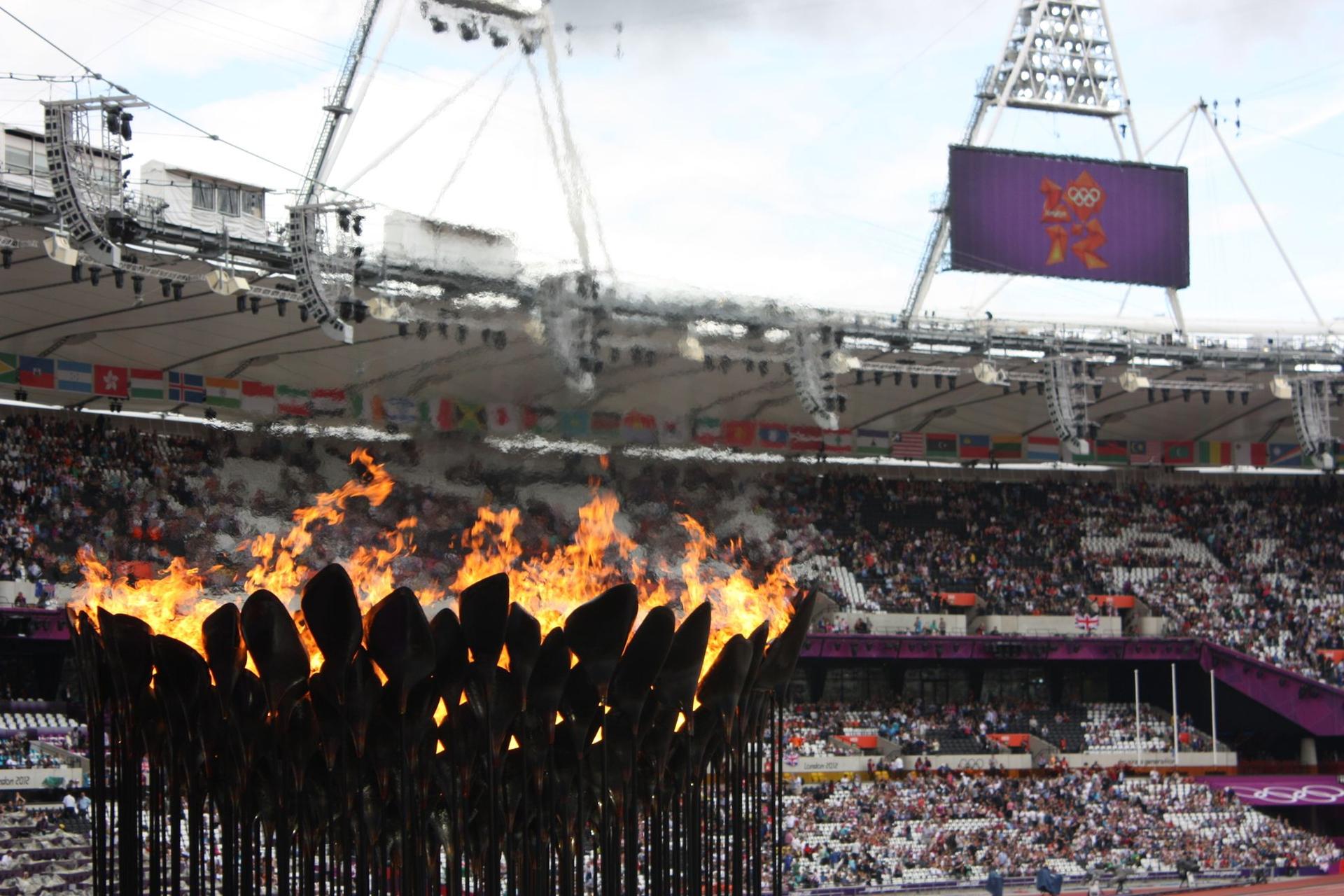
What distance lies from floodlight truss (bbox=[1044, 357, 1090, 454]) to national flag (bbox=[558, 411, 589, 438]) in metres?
15.3

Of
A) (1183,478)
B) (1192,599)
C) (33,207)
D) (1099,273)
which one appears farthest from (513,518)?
(1183,478)

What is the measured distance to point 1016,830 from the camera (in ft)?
128

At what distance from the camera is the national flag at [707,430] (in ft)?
145

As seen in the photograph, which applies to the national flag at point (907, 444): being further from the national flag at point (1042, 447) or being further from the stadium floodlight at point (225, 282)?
the stadium floodlight at point (225, 282)

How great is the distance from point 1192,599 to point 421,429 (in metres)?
30.5

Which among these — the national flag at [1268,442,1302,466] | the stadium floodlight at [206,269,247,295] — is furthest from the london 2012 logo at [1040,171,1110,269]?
the stadium floodlight at [206,269,247,295]

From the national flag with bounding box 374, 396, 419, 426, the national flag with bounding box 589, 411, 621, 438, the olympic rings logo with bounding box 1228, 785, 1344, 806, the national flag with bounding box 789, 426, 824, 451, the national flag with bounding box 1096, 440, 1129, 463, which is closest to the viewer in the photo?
the national flag with bounding box 374, 396, 419, 426

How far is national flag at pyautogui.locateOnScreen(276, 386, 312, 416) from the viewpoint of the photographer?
37750 millimetres

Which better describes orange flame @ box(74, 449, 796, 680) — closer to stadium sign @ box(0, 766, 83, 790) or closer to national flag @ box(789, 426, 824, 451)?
stadium sign @ box(0, 766, 83, 790)

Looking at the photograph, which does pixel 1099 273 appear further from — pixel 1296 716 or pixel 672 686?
pixel 672 686

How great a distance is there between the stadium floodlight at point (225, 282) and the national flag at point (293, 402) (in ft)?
12.3

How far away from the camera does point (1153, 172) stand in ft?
160

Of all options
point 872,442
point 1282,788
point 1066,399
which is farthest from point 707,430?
point 1282,788

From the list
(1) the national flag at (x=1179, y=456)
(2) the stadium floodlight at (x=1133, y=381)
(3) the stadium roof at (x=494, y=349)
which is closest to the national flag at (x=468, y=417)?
(3) the stadium roof at (x=494, y=349)
